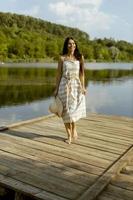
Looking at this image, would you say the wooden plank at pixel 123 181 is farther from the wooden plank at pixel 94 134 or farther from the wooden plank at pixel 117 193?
the wooden plank at pixel 94 134

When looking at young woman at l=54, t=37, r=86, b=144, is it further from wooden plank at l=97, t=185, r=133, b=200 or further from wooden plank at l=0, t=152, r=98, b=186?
wooden plank at l=97, t=185, r=133, b=200

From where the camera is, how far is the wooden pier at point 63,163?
3480 millimetres

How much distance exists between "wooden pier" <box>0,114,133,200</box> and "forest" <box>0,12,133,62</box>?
209 feet

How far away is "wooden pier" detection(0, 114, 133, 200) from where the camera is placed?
3.48 m

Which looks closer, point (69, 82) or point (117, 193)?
point (117, 193)

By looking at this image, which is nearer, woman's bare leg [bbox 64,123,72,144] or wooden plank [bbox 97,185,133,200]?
wooden plank [bbox 97,185,133,200]

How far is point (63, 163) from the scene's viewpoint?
4266 mm

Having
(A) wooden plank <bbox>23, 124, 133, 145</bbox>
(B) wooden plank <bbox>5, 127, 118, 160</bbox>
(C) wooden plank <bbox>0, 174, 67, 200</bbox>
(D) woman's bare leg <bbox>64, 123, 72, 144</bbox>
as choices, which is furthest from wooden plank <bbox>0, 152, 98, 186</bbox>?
(A) wooden plank <bbox>23, 124, 133, 145</bbox>

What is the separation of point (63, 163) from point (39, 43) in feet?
264

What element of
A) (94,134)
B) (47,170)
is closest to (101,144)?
(94,134)

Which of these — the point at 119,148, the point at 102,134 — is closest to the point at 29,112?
the point at 102,134

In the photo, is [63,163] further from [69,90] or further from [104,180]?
[69,90]

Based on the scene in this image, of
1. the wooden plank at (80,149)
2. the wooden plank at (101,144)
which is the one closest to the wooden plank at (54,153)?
the wooden plank at (80,149)

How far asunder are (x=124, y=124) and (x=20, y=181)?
3800mm
